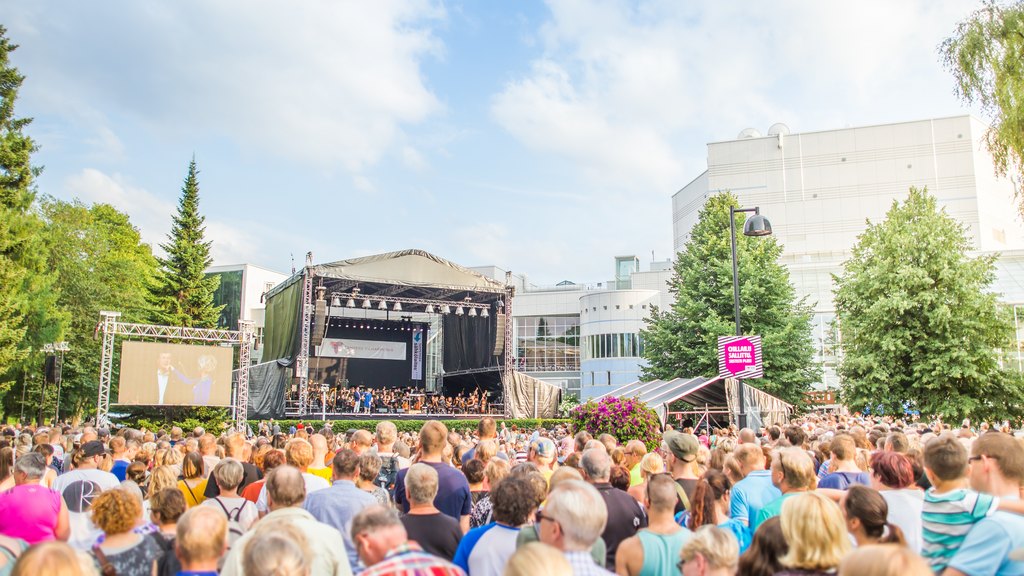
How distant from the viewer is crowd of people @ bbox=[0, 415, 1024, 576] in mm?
2697

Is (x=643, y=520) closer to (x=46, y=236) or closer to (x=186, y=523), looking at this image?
(x=186, y=523)

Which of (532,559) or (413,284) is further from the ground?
(413,284)

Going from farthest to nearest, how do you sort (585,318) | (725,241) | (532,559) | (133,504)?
1. (585,318)
2. (725,241)
3. (133,504)
4. (532,559)

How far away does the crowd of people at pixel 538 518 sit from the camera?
270 cm

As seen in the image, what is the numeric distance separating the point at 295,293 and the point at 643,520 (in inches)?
931

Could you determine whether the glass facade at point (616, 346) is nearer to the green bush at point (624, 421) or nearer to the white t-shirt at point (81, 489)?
the green bush at point (624, 421)

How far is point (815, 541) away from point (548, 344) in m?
49.6

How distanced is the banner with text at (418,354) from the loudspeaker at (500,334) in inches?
258

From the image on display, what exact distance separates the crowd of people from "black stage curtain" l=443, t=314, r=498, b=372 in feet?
75.6

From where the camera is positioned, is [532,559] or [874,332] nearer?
[532,559]

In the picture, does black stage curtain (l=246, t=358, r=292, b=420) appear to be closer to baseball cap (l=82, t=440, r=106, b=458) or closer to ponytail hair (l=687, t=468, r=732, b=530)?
baseball cap (l=82, t=440, r=106, b=458)

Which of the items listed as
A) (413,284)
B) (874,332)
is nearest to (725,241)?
(874,332)

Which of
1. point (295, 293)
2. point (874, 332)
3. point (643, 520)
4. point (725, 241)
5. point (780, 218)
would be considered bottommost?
point (643, 520)

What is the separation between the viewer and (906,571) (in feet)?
6.63
